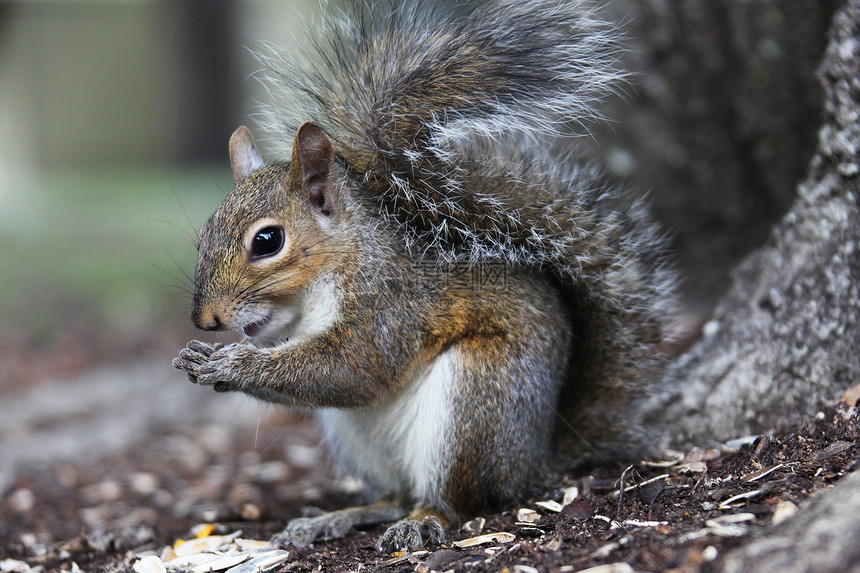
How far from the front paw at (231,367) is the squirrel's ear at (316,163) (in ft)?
1.36

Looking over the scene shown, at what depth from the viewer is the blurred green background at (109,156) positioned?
5094 mm

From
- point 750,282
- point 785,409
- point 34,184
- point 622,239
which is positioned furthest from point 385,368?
point 34,184

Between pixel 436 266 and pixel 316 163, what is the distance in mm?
410

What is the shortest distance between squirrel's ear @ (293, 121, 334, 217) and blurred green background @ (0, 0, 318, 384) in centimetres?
235

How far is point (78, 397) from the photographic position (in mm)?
4031

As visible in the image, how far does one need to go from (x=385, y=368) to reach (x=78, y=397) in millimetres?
2830

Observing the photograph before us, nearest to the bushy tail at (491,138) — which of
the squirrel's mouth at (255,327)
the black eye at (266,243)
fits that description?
the black eye at (266,243)

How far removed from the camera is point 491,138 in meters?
2.00

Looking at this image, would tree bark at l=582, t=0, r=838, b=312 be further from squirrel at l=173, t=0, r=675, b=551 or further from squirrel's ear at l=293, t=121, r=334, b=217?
squirrel's ear at l=293, t=121, r=334, b=217

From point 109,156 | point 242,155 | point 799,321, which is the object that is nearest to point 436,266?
point 242,155

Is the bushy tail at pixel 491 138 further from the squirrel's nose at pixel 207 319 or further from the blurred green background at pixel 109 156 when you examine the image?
the blurred green background at pixel 109 156

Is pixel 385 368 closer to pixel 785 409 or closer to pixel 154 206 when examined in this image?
pixel 785 409

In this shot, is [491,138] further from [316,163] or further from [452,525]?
[452,525]

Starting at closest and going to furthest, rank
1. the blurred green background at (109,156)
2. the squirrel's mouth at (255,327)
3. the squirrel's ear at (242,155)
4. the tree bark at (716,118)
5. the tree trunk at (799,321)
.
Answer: the squirrel's mouth at (255,327) < the tree trunk at (799,321) < the squirrel's ear at (242,155) < the tree bark at (716,118) < the blurred green background at (109,156)
